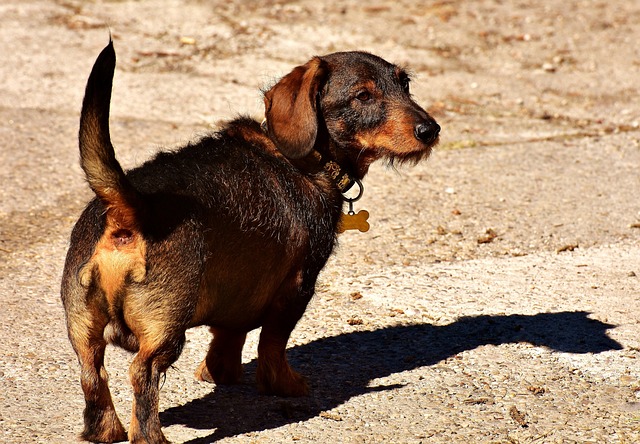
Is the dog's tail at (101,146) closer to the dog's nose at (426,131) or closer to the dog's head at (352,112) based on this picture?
the dog's head at (352,112)

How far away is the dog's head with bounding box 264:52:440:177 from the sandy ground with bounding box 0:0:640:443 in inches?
47.7

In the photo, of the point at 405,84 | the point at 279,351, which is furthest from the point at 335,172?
the point at 279,351

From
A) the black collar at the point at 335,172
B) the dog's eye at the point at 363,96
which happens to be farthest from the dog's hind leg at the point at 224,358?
the dog's eye at the point at 363,96

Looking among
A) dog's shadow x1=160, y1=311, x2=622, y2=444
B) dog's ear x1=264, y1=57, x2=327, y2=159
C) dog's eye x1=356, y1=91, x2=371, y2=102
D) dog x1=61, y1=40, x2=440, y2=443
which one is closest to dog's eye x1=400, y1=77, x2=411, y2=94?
dog x1=61, y1=40, x2=440, y2=443

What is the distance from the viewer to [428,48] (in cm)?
1139

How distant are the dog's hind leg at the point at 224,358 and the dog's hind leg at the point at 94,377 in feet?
2.45

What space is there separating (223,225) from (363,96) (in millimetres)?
1097

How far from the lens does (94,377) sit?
4.24 m

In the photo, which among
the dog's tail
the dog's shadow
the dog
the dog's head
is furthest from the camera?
the dog's head

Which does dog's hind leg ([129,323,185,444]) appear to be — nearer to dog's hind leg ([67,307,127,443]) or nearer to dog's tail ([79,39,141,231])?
dog's hind leg ([67,307,127,443])

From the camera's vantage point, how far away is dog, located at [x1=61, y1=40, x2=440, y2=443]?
4.09m

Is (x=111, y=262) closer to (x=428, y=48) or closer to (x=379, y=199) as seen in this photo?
(x=379, y=199)

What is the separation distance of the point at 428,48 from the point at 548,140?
2737mm

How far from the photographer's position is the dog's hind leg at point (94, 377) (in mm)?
4176
